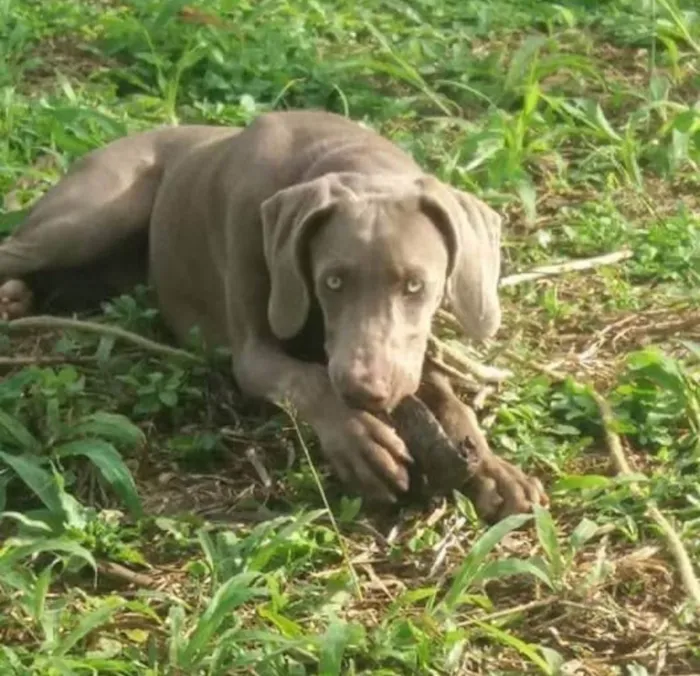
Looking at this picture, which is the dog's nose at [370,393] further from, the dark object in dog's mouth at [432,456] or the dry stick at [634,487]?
the dry stick at [634,487]

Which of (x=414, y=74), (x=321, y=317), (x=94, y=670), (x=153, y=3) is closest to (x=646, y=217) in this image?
(x=414, y=74)

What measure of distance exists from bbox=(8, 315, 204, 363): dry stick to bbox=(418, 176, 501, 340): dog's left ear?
0.83 metres

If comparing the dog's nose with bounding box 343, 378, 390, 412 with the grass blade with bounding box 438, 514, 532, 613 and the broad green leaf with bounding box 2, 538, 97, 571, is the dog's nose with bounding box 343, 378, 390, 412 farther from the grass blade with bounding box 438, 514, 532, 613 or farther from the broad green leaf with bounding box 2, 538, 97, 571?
the broad green leaf with bounding box 2, 538, 97, 571

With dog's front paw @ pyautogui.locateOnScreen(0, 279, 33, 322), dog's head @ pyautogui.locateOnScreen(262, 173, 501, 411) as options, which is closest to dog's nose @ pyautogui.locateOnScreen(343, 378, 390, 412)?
dog's head @ pyautogui.locateOnScreen(262, 173, 501, 411)

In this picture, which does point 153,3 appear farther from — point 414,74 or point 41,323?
point 41,323

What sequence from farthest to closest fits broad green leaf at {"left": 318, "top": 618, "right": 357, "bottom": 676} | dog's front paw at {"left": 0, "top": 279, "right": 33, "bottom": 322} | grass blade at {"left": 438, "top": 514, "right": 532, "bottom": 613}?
dog's front paw at {"left": 0, "top": 279, "right": 33, "bottom": 322}
grass blade at {"left": 438, "top": 514, "right": 532, "bottom": 613}
broad green leaf at {"left": 318, "top": 618, "right": 357, "bottom": 676}

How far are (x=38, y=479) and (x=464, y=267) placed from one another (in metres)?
1.22

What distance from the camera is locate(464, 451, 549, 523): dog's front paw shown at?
4.71m

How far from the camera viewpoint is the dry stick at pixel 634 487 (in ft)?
14.7

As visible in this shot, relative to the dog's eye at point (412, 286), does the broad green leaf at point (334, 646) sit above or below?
below

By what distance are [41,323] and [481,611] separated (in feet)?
6.34

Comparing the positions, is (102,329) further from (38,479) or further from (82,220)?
(38,479)

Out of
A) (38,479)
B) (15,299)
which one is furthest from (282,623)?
(15,299)

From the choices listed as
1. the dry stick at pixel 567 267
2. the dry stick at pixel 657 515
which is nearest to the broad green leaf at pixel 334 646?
the dry stick at pixel 657 515
